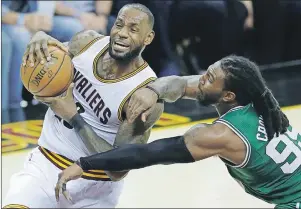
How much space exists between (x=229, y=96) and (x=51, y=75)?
0.42 meters

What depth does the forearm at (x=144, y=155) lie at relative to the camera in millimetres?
1753

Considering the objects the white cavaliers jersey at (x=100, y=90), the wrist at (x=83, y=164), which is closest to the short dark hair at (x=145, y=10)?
the white cavaliers jersey at (x=100, y=90)

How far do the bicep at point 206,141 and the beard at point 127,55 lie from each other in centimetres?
25

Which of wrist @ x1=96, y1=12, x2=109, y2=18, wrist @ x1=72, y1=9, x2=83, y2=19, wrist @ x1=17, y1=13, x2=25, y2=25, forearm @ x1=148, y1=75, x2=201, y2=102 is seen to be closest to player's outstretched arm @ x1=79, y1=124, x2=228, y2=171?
forearm @ x1=148, y1=75, x2=201, y2=102

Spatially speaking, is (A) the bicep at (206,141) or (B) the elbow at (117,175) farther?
(B) the elbow at (117,175)

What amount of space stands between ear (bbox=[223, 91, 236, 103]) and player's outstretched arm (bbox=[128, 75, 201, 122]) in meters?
0.07

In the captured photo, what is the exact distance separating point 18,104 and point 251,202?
2.87 ft

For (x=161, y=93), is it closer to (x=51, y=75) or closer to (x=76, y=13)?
(x=51, y=75)

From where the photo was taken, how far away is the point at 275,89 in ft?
8.88

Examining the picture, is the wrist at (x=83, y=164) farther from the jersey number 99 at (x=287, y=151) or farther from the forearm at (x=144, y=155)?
the jersey number 99 at (x=287, y=151)

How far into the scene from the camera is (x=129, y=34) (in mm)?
1809

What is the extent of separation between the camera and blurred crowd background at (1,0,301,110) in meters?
2.10

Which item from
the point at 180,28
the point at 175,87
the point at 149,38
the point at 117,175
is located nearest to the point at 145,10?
the point at 149,38

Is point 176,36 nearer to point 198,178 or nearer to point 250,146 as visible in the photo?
point 198,178
